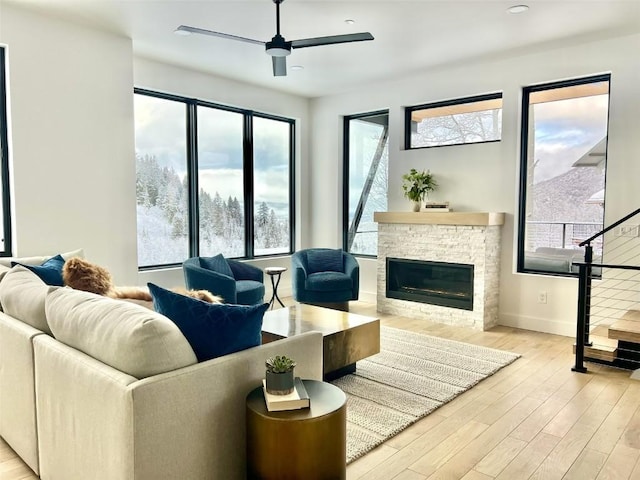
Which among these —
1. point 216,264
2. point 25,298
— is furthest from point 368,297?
point 25,298

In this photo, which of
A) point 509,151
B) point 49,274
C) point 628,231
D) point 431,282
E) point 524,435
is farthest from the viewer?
point 431,282

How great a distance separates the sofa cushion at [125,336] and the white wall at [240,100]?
11.0 feet

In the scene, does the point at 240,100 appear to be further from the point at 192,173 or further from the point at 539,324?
the point at 539,324

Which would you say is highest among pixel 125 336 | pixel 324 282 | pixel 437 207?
pixel 437 207

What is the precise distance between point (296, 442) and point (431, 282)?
4224 mm

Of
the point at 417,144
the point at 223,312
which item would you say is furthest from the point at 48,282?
the point at 417,144

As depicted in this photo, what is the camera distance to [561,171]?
16.7 ft

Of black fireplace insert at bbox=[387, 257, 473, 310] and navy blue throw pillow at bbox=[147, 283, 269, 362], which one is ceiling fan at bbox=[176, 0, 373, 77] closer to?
navy blue throw pillow at bbox=[147, 283, 269, 362]

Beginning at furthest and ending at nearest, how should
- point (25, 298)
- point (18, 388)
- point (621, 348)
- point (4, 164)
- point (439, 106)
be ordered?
point (439, 106), point (4, 164), point (621, 348), point (25, 298), point (18, 388)

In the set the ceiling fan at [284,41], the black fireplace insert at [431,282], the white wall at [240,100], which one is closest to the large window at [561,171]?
the black fireplace insert at [431,282]

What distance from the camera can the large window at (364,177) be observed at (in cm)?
661

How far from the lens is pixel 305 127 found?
7195mm

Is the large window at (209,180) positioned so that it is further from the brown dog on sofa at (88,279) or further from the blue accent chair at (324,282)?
the brown dog on sofa at (88,279)

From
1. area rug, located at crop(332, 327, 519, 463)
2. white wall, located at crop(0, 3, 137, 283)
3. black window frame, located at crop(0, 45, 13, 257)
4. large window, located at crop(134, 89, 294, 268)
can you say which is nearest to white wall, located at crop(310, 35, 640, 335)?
area rug, located at crop(332, 327, 519, 463)
